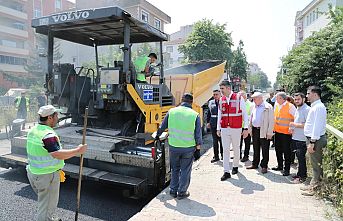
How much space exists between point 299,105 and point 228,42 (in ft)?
58.7

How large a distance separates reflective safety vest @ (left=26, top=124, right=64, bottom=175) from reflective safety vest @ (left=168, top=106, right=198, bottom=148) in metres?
1.74

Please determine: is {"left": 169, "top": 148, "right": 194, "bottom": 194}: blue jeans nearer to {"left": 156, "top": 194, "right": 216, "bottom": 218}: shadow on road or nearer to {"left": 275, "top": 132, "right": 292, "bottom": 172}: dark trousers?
{"left": 156, "top": 194, "right": 216, "bottom": 218}: shadow on road

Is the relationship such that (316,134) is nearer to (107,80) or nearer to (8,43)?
(107,80)

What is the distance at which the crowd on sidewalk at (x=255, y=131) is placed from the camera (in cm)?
424

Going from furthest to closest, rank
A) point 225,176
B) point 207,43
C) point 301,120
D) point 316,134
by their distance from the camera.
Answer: point 207,43, point 225,176, point 301,120, point 316,134

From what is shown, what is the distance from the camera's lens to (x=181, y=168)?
431 centimetres

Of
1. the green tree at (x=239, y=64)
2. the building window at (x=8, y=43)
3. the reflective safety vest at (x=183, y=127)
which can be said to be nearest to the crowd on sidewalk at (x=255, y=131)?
the reflective safety vest at (x=183, y=127)

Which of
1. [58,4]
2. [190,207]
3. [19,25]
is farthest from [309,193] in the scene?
[58,4]

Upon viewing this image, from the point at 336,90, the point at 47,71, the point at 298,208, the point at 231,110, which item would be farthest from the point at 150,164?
the point at 336,90

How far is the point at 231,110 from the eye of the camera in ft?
16.8

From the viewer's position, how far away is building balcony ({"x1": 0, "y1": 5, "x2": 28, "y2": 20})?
3447cm

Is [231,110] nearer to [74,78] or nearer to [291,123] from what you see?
[291,123]

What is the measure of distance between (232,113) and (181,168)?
1470 millimetres

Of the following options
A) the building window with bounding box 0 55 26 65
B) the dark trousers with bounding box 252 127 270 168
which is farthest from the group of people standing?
the building window with bounding box 0 55 26 65
